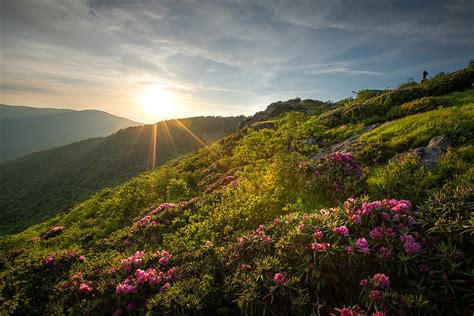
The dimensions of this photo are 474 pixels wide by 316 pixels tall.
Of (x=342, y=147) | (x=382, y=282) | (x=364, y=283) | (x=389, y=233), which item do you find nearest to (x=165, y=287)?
(x=364, y=283)

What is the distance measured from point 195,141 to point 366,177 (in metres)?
99.0

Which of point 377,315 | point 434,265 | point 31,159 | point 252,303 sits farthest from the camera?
point 31,159

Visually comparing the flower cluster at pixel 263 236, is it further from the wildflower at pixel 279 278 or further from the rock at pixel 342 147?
the rock at pixel 342 147

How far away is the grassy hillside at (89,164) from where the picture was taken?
7306cm

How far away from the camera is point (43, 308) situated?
7.30 m

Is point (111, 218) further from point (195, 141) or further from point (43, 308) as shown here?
point (195, 141)

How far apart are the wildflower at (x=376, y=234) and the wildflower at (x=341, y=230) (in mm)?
443

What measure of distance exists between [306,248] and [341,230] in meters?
0.78

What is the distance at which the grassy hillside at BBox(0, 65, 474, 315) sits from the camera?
423 centimetres

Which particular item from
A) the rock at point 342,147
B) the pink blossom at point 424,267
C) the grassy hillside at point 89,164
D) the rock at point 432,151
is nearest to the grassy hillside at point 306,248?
the pink blossom at point 424,267

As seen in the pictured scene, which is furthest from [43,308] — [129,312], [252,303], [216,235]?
[252,303]

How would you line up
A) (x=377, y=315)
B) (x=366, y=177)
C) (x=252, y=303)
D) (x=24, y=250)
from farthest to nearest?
1. (x=24, y=250)
2. (x=366, y=177)
3. (x=252, y=303)
4. (x=377, y=315)

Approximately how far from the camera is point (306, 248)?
4.92 metres

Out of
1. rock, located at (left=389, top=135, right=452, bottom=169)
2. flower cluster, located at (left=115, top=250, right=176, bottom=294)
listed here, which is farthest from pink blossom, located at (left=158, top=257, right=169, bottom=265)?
rock, located at (left=389, top=135, right=452, bottom=169)
